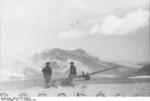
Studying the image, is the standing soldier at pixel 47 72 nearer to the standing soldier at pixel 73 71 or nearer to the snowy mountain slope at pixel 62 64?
the snowy mountain slope at pixel 62 64

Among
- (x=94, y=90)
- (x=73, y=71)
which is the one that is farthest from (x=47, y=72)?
(x=94, y=90)

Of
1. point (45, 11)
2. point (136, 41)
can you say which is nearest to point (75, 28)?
point (45, 11)

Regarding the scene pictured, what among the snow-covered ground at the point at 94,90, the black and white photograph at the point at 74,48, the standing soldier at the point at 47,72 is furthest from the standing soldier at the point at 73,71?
the standing soldier at the point at 47,72

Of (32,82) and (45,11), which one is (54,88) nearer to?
(32,82)

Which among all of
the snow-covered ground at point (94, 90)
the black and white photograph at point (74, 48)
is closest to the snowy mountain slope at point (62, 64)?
the black and white photograph at point (74, 48)

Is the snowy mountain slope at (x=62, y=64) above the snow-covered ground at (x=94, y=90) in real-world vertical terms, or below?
above

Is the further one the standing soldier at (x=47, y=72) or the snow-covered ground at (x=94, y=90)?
the standing soldier at (x=47, y=72)

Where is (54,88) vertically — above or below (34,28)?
below

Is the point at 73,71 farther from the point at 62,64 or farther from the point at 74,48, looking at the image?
the point at 74,48
